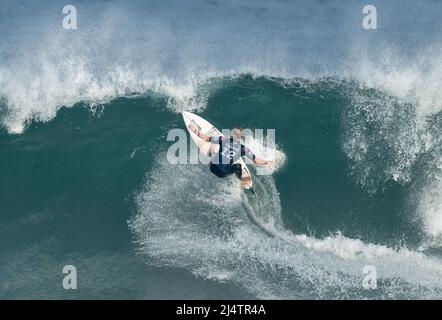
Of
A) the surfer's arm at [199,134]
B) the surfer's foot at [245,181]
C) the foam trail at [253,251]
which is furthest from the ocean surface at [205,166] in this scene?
the surfer's arm at [199,134]

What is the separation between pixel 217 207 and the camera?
88.0 feet

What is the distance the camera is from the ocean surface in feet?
81.4

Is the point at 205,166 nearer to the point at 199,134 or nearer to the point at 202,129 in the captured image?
the point at 199,134

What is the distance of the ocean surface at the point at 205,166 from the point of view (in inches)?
977

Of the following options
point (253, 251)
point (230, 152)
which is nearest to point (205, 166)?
point (230, 152)

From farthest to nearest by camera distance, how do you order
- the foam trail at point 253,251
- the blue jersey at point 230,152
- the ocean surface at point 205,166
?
the blue jersey at point 230,152
the ocean surface at point 205,166
the foam trail at point 253,251

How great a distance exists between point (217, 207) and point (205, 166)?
2556 millimetres

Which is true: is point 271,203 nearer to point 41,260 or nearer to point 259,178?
point 259,178

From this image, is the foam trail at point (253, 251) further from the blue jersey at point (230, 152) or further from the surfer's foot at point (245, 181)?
the blue jersey at point (230, 152)

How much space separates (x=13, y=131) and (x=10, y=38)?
8.15m

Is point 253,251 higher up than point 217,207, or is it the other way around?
point 217,207

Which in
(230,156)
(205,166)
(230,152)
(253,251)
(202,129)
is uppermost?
(202,129)

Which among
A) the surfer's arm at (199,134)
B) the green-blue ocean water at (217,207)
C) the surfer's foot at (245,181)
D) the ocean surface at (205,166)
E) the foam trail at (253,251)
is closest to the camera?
the foam trail at (253,251)
